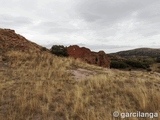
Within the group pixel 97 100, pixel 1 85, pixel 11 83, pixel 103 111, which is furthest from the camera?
pixel 11 83

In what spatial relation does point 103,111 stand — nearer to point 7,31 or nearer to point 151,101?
point 151,101

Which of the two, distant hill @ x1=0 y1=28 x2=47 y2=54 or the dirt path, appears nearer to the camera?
the dirt path

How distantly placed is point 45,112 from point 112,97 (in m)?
2.53

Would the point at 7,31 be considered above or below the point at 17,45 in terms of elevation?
above

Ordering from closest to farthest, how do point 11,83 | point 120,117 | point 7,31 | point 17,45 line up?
point 120,117
point 11,83
point 17,45
point 7,31

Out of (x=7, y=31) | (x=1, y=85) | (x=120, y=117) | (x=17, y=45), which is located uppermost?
(x=7, y=31)

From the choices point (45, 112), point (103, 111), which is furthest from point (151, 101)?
point (45, 112)

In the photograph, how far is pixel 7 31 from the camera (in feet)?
65.7

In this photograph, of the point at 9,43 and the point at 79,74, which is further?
the point at 9,43

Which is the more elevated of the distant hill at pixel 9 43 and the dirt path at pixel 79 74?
the distant hill at pixel 9 43

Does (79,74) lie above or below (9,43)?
below

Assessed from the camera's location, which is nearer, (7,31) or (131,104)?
(131,104)

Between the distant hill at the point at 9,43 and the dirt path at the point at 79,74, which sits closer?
the dirt path at the point at 79,74

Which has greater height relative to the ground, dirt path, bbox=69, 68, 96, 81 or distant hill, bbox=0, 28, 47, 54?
distant hill, bbox=0, 28, 47, 54
